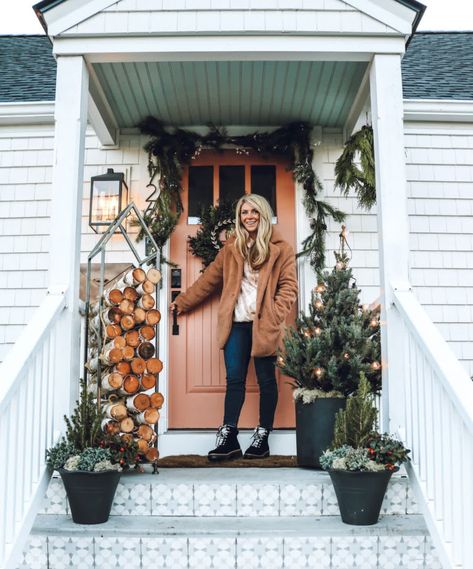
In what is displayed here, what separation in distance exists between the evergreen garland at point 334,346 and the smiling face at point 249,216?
69cm

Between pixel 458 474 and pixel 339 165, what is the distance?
8.22 ft

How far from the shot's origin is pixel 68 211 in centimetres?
380

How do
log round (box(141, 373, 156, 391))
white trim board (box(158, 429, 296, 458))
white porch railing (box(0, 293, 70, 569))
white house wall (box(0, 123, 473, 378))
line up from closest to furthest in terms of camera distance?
white porch railing (box(0, 293, 70, 569)) → log round (box(141, 373, 156, 391)) → white trim board (box(158, 429, 296, 458)) → white house wall (box(0, 123, 473, 378))

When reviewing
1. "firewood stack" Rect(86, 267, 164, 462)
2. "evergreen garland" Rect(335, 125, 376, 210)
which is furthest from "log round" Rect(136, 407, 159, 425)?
"evergreen garland" Rect(335, 125, 376, 210)

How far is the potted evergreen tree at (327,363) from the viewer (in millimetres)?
3914

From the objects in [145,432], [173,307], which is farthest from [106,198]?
[145,432]

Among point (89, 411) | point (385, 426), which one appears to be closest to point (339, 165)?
point (385, 426)

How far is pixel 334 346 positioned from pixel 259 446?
83 centimetres

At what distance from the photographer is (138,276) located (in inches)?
160

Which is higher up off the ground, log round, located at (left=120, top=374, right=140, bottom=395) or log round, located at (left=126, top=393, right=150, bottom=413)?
log round, located at (left=120, top=374, right=140, bottom=395)

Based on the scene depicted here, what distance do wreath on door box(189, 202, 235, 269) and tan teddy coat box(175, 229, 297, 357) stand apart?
0.91 ft

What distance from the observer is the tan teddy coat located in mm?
4492

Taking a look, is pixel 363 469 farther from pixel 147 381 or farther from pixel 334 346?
pixel 147 381

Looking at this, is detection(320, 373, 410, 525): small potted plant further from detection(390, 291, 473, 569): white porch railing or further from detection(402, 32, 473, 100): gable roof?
detection(402, 32, 473, 100): gable roof
